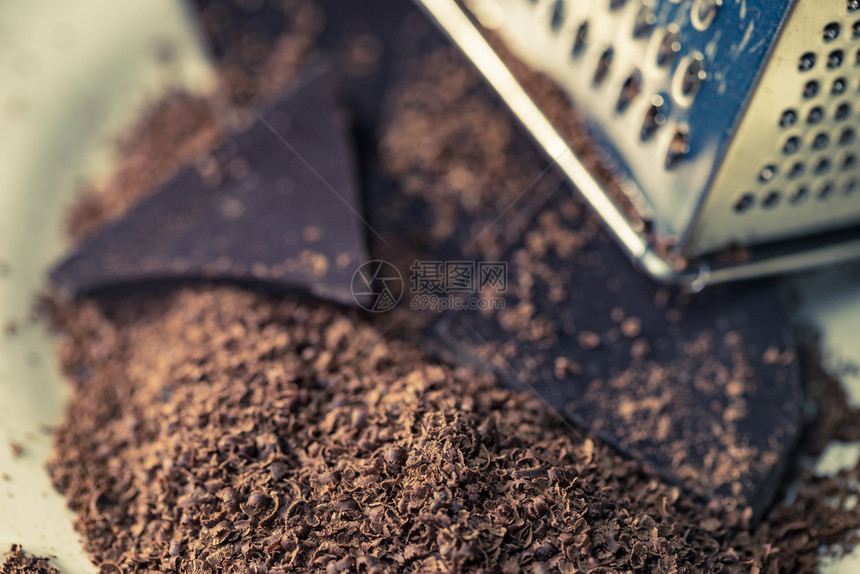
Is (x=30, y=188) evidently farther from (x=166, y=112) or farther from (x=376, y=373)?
(x=376, y=373)

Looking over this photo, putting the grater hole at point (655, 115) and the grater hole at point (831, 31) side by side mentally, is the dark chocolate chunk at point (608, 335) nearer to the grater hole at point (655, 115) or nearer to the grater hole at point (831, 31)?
the grater hole at point (655, 115)

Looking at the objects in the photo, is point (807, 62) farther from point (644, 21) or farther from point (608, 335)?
point (608, 335)

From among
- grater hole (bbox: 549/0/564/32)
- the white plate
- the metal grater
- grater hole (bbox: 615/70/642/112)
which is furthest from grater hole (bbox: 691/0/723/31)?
the white plate

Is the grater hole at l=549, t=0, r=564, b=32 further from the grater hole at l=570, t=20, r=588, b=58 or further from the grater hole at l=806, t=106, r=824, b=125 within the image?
the grater hole at l=806, t=106, r=824, b=125

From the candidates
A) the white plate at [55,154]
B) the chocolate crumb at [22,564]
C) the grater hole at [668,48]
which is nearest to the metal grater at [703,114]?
the grater hole at [668,48]

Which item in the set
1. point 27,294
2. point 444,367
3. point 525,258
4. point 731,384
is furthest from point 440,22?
point 27,294
